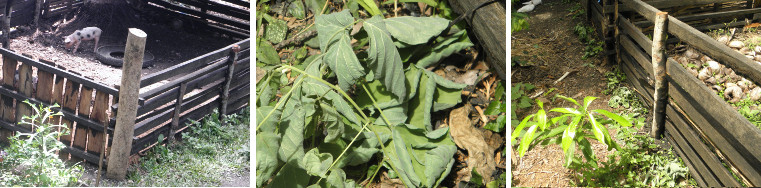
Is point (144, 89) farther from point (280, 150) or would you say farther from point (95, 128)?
point (280, 150)

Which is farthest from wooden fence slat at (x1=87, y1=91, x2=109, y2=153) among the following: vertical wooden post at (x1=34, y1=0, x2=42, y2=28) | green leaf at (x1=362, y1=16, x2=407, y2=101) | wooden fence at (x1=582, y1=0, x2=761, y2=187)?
wooden fence at (x1=582, y1=0, x2=761, y2=187)

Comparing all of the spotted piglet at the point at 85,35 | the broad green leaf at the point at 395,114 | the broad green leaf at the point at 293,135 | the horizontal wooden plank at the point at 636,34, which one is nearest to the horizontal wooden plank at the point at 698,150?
the horizontal wooden plank at the point at 636,34

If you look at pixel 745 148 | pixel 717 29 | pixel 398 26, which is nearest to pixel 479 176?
pixel 398 26

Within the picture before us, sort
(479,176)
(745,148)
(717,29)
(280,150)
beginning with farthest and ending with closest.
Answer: (717,29) < (745,148) < (479,176) < (280,150)

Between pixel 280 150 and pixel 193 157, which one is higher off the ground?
pixel 280 150

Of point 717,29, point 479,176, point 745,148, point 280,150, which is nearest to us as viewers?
point 280,150

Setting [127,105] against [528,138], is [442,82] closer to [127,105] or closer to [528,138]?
[528,138]

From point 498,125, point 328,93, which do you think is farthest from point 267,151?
point 498,125

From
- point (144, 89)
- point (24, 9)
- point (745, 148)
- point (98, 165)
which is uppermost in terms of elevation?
point (24, 9)
